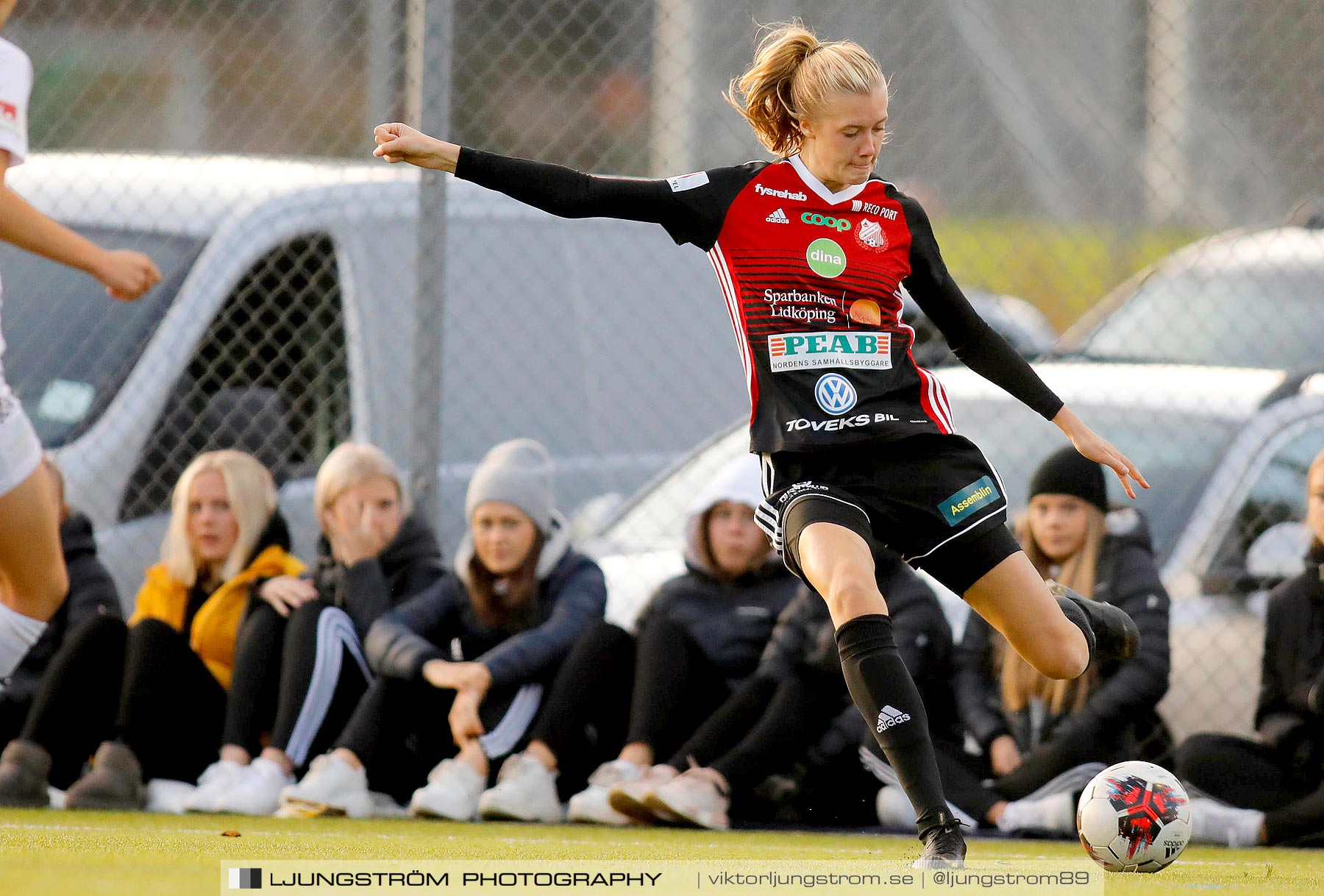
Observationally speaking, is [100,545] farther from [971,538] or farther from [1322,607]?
[1322,607]

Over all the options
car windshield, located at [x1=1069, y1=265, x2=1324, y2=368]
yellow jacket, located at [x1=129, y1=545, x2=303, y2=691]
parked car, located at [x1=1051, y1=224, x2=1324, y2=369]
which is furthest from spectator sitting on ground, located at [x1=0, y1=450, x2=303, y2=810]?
car windshield, located at [x1=1069, y1=265, x2=1324, y2=368]

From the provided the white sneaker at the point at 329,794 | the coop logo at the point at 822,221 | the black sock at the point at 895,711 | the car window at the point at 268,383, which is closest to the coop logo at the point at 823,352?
the coop logo at the point at 822,221

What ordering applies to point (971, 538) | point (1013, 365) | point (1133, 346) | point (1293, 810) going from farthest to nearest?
point (1133, 346)
point (1293, 810)
point (1013, 365)
point (971, 538)

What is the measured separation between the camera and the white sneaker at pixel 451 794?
19.5ft

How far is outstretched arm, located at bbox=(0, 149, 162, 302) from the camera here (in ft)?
15.1

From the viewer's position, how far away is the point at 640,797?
227 inches

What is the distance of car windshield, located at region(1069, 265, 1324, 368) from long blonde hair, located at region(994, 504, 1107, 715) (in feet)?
6.29

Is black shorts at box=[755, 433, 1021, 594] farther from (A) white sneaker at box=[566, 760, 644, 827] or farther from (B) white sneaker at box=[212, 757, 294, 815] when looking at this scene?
(B) white sneaker at box=[212, 757, 294, 815]

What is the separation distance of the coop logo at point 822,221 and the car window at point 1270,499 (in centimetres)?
223

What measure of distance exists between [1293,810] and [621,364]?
3616 millimetres

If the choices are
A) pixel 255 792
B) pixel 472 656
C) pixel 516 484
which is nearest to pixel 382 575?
pixel 472 656

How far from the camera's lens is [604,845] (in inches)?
207

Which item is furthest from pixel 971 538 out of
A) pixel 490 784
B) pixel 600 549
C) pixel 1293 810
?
pixel 600 549

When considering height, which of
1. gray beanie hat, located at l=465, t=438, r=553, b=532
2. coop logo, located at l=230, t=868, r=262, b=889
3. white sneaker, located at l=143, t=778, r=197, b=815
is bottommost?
white sneaker, located at l=143, t=778, r=197, b=815
